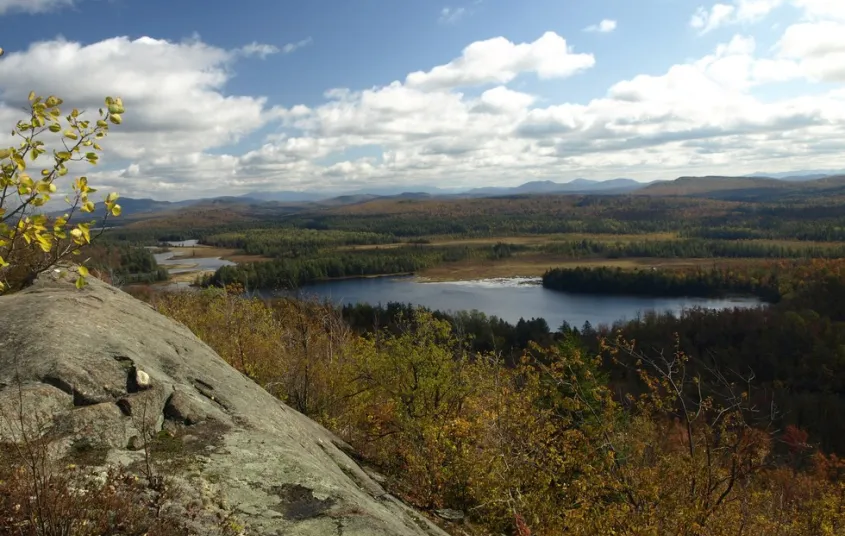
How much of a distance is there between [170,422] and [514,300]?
124 metres

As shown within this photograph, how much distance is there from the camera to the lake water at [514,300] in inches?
4375

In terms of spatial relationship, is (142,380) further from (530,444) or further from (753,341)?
(753,341)

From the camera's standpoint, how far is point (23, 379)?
228 inches

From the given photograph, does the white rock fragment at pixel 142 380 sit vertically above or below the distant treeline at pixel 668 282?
above

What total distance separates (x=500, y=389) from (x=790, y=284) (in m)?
136

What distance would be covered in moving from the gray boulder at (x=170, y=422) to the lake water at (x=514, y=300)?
95.3m

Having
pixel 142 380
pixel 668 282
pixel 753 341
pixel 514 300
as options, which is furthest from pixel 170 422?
pixel 668 282

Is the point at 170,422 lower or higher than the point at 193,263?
higher

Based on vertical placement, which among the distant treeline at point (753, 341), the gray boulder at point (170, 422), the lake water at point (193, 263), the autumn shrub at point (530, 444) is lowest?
the distant treeline at point (753, 341)

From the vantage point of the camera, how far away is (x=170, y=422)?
626cm

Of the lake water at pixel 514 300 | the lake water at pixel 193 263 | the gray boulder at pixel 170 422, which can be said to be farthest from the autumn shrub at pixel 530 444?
the lake water at pixel 193 263

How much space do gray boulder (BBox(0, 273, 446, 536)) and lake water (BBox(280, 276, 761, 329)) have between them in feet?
313

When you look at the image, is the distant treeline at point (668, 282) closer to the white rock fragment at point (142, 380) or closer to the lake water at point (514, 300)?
the lake water at point (514, 300)

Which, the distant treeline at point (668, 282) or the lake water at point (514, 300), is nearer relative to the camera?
the lake water at point (514, 300)
